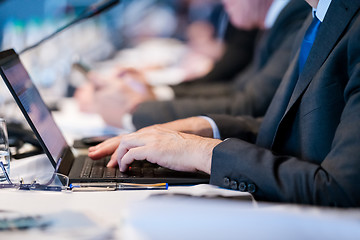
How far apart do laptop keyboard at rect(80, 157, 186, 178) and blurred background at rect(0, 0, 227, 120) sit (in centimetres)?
132

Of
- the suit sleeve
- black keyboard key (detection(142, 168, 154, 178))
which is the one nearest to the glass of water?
black keyboard key (detection(142, 168, 154, 178))

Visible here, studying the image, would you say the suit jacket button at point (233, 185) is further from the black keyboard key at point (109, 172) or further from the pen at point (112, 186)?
the black keyboard key at point (109, 172)

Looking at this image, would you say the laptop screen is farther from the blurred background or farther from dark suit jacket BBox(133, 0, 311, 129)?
the blurred background

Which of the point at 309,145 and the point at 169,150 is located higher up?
the point at 169,150

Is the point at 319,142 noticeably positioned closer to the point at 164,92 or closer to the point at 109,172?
the point at 109,172

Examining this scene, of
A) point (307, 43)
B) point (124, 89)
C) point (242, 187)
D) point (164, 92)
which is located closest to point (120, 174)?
Result: point (242, 187)

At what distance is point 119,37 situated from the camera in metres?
3.76

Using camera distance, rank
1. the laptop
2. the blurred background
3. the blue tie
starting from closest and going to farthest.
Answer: the laptop
the blue tie
the blurred background

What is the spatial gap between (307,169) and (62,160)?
19.9 inches

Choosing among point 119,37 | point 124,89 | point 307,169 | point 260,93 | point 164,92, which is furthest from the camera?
point 119,37

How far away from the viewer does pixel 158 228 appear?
0.56 metres

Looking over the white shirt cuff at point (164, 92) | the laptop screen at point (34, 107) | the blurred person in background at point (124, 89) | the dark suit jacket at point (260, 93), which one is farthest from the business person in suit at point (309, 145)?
the white shirt cuff at point (164, 92)

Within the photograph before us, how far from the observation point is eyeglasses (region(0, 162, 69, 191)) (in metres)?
0.82

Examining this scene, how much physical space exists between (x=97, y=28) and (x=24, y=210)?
9.76 ft
